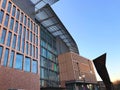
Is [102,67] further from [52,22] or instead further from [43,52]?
[52,22]

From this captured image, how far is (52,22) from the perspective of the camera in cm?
4459

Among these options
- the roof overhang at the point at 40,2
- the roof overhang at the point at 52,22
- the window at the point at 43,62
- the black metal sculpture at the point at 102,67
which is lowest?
the black metal sculpture at the point at 102,67

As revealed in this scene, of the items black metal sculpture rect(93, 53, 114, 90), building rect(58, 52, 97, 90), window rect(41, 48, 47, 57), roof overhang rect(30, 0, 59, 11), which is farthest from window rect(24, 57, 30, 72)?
black metal sculpture rect(93, 53, 114, 90)

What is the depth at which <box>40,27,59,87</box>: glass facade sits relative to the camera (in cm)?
3903

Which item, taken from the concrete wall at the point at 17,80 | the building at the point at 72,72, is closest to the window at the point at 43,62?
the building at the point at 72,72

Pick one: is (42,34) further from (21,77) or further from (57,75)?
(21,77)

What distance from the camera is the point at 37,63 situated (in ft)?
111

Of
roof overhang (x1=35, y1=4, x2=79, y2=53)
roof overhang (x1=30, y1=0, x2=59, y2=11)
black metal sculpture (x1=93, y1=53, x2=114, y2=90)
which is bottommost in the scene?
black metal sculpture (x1=93, y1=53, x2=114, y2=90)

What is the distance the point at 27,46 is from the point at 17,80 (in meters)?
8.64

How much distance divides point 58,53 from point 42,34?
1116 centimetres

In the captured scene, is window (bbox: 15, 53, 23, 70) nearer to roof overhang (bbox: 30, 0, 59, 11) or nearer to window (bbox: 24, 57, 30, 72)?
window (bbox: 24, 57, 30, 72)

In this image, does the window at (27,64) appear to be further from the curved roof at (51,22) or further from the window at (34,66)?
the curved roof at (51,22)

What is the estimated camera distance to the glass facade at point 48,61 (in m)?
39.0

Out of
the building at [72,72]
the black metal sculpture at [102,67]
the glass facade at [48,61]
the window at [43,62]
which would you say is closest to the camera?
the black metal sculpture at [102,67]
